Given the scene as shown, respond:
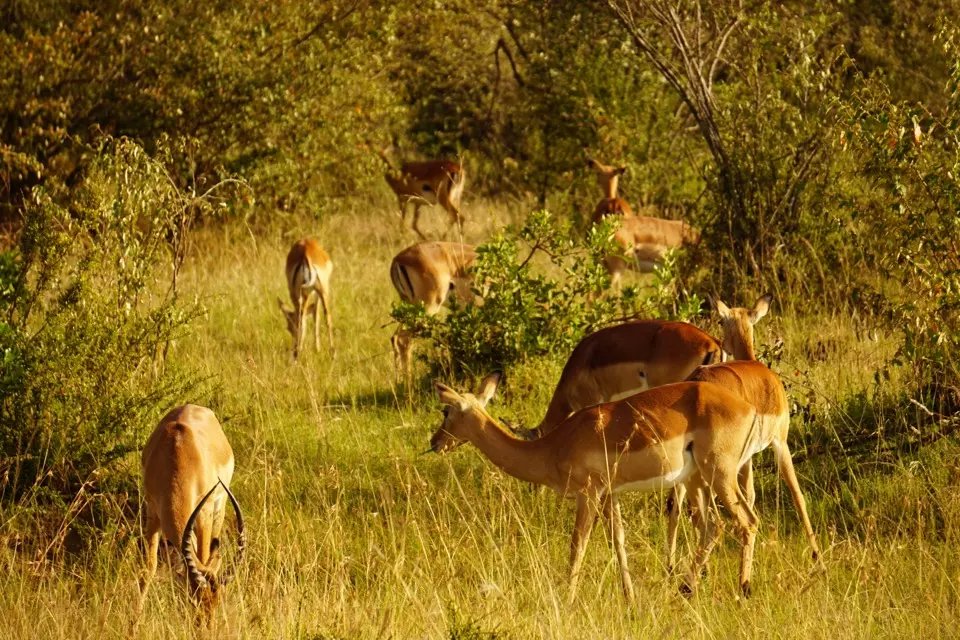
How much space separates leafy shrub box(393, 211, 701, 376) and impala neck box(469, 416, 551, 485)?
2058 mm

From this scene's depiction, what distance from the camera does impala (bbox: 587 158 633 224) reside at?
1121cm

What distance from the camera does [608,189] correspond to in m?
11.9

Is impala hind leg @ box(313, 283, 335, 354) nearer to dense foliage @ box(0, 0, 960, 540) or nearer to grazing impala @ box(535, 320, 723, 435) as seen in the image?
dense foliage @ box(0, 0, 960, 540)

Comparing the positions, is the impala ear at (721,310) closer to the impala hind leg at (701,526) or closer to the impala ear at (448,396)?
the impala hind leg at (701,526)

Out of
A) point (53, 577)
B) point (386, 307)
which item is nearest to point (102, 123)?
point (386, 307)

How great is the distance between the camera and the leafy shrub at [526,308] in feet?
23.0

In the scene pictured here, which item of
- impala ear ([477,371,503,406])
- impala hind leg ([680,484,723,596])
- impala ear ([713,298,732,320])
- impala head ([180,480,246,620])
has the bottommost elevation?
impala hind leg ([680,484,723,596])

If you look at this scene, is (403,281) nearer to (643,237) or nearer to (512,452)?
(643,237)

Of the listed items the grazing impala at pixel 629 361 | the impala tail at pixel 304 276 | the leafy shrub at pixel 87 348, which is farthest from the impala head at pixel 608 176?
the leafy shrub at pixel 87 348

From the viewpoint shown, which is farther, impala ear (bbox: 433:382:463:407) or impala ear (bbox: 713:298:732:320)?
impala ear (bbox: 713:298:732:320)

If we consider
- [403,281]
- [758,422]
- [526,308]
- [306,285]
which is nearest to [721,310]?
[758,422]

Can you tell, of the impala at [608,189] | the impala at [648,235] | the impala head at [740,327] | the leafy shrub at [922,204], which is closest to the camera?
the leafy shrub at [922,204]

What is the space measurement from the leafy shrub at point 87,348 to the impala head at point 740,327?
2307 mm

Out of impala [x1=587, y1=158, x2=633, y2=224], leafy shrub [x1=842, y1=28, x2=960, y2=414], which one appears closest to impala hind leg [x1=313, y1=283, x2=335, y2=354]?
impala [x1=587, y1=158, x2=633, y2=224]
